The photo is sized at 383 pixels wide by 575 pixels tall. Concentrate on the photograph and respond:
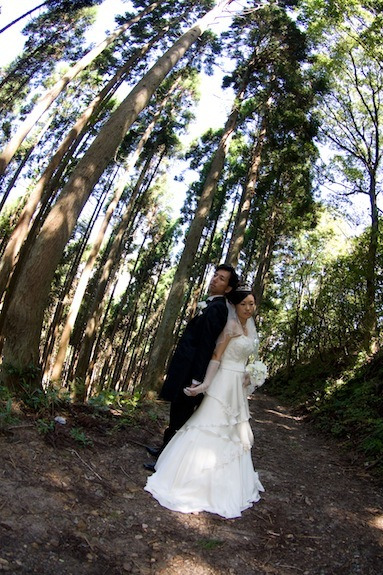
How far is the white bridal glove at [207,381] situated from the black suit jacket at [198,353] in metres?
0.04

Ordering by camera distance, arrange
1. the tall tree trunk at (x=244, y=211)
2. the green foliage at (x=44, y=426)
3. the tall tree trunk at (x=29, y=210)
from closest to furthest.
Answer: the green foliage at (x=44, y=426)
the tall tree trunk at (x=29, y=210)
the tall tree trunk at (x=244, y=211)

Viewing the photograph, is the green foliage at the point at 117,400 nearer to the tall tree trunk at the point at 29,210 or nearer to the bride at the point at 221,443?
the bride at the point at 221,443

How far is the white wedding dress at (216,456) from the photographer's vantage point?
3.41 metres

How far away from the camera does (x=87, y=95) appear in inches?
675

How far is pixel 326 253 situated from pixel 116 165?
36.2ft

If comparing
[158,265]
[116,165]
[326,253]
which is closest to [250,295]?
[326,253]

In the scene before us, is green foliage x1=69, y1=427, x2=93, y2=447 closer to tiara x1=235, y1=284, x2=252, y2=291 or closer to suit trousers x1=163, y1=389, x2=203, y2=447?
suit trousers x1=163, y1=389, x2=203, y2=447

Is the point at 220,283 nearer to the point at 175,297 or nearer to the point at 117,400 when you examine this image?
the point at 117,400

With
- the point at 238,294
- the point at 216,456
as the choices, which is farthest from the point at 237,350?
the point at 216,456

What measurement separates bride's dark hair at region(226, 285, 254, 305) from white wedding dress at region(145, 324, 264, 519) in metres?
0.39

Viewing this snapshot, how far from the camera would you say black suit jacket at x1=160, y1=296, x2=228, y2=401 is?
12.3 feet

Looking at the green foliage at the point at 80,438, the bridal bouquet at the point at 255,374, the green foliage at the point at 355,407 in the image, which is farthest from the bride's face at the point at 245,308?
the green foliage at the point at 355,407

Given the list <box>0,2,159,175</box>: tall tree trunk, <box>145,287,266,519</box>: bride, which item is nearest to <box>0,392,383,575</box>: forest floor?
<box>145,287,266,519</box>: bride

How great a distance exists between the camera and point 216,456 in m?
3.56
